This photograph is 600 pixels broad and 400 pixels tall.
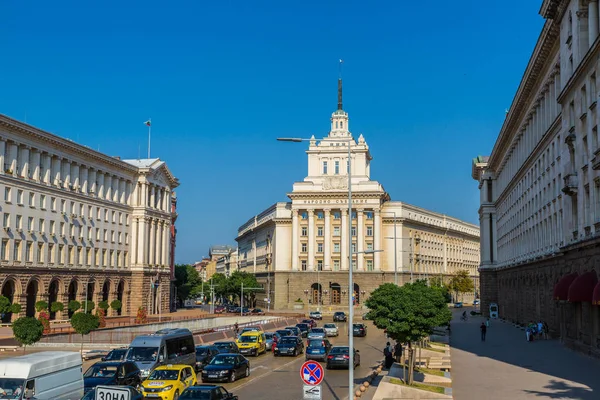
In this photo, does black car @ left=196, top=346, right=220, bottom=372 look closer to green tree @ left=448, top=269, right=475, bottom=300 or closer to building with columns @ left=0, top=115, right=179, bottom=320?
building with columns @ left=0, top=115, right=179, bottom=320

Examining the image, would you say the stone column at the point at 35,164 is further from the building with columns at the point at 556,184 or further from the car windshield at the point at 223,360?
the building with columns at the point at 556,184

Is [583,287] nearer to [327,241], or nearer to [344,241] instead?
[344,241]

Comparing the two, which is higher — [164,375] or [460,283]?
[460,283]

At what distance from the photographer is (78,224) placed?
284 ft

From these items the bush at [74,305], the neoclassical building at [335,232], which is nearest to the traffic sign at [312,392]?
the bush at [74,305]

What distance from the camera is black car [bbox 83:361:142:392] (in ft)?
91.1

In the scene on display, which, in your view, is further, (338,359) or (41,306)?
(41,306)

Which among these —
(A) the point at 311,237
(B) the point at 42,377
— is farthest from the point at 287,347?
(A) the point at 311,237

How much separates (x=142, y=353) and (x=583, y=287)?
72.6ft

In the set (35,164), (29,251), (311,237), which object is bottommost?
(29,251)

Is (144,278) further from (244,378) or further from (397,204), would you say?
(244,378)

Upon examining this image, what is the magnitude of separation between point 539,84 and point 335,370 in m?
32.1

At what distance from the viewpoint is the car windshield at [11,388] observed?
2148 centimetres

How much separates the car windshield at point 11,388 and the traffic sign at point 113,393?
9708 mm
